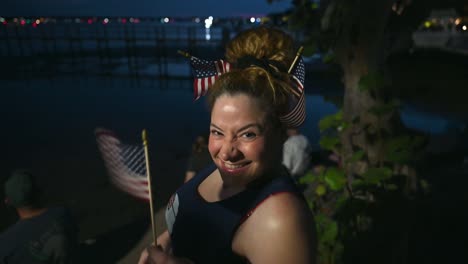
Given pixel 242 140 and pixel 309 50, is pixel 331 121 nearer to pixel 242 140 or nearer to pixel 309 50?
pixel 309 50

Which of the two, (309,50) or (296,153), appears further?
(296,153)

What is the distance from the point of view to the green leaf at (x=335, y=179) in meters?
3.26

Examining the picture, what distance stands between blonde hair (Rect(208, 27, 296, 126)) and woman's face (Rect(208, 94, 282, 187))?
4 cm

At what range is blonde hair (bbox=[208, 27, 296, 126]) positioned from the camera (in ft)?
5.01

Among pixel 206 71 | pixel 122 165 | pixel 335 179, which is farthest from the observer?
pixel 335 179

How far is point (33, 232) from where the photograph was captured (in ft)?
9.78

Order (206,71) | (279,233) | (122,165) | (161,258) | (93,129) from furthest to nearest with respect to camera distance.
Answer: (93,129) → (122,165) → (206,71) → (161,258) → (279,233)

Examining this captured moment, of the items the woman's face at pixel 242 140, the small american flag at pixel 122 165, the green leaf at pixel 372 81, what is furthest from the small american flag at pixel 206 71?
the green leaf at pixel 372 81

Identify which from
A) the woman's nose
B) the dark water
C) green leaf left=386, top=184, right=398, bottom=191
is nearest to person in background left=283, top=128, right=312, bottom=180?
green leaf left=386, top=184, right=398, bottom=191

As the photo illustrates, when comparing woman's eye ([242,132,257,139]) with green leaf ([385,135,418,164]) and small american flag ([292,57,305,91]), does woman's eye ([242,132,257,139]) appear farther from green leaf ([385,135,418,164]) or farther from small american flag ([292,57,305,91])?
green leaf ([385,135,418,164])

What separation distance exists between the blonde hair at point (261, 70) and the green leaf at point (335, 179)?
1.88 meters

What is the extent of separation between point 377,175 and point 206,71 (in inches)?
82.4

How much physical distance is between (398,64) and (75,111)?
19528 mm

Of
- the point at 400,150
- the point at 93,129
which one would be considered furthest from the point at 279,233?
the point at 93,129
